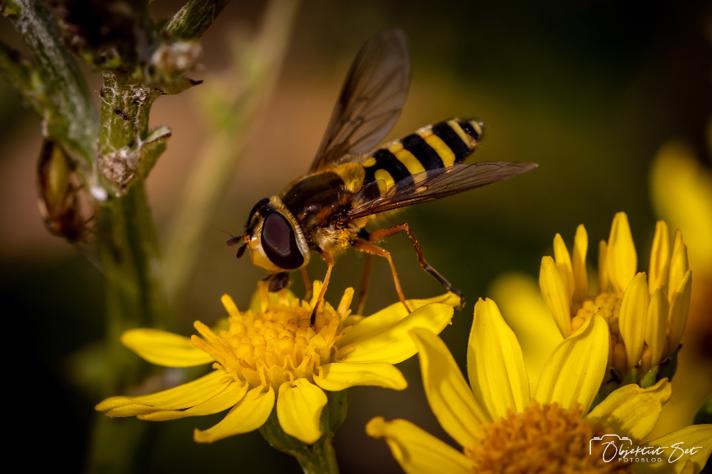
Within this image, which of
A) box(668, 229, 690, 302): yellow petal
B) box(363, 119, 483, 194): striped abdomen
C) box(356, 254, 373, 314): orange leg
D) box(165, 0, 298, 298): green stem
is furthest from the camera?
box(165, 0, 298, 298): green stem

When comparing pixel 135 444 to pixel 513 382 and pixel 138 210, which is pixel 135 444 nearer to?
pixel 138 210

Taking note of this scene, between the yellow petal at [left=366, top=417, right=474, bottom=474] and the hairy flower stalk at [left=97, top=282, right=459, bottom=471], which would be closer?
the yellow petal at [left=366, top=417, right=474, bottom=474]

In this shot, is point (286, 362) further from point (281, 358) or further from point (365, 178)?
point (365, 178)

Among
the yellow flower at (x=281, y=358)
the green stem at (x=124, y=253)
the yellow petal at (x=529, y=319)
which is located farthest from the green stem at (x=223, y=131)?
the yellow petal at (x=529, y=319)

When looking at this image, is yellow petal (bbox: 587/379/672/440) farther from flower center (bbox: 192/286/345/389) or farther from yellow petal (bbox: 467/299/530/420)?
flower center (bbox: 192/286/345/389)

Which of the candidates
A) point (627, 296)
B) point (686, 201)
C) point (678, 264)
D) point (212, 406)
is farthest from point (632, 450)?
point (686, 201)

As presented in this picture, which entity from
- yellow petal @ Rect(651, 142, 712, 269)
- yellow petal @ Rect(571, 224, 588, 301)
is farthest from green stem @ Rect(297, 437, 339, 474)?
yellow petal @ Rect(651, 142, 712, 269)
